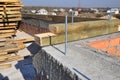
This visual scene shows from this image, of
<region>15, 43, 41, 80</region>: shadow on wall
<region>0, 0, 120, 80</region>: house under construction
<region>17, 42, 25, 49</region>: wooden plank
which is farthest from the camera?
<region>17, 42, 25, 49</region>: wooden plank

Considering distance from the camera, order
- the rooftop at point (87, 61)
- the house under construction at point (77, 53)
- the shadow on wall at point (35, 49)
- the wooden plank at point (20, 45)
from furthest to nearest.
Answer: the wooden plank at point (20, 45)
the shadow on wall at point (35, 49)
the house under construction at point (77, 53)
the rooftop at point (87, 61)

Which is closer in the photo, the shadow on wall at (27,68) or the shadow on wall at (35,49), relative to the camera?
the shadow on wall at (35,49)

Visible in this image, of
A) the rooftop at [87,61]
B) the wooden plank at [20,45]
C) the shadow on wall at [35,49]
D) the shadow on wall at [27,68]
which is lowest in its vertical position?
the shadow on wall at [27,68]

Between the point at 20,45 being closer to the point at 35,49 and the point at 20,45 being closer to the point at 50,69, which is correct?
the point at 35,49

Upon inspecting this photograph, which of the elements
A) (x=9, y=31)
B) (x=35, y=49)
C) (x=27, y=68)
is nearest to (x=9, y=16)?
(x=9, y=31)

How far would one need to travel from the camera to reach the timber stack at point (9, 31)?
7324 millimetres

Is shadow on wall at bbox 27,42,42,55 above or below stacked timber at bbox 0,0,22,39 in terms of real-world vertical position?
below

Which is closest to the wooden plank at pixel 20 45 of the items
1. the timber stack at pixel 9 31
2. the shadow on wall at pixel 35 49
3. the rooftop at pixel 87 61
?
the timber stack at pixel 9 31

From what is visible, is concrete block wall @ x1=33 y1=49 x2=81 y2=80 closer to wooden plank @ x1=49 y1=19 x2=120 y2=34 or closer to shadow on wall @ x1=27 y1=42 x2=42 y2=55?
shadow on wall @ x1=27 y1=42 x2=42 y2=55

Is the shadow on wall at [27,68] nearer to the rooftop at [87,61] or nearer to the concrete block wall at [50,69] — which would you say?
the concrete block wall at [50,69]

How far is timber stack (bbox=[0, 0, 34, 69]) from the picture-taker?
7.32 m

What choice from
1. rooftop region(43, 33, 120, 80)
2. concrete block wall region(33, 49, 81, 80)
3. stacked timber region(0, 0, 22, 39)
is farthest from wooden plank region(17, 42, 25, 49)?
rooftop region(43, 33, 120, 80)

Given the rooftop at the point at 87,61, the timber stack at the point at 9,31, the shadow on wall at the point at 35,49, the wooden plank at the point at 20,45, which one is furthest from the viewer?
the wooden plank at the point at 20,45

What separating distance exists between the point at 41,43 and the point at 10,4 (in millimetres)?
5042
